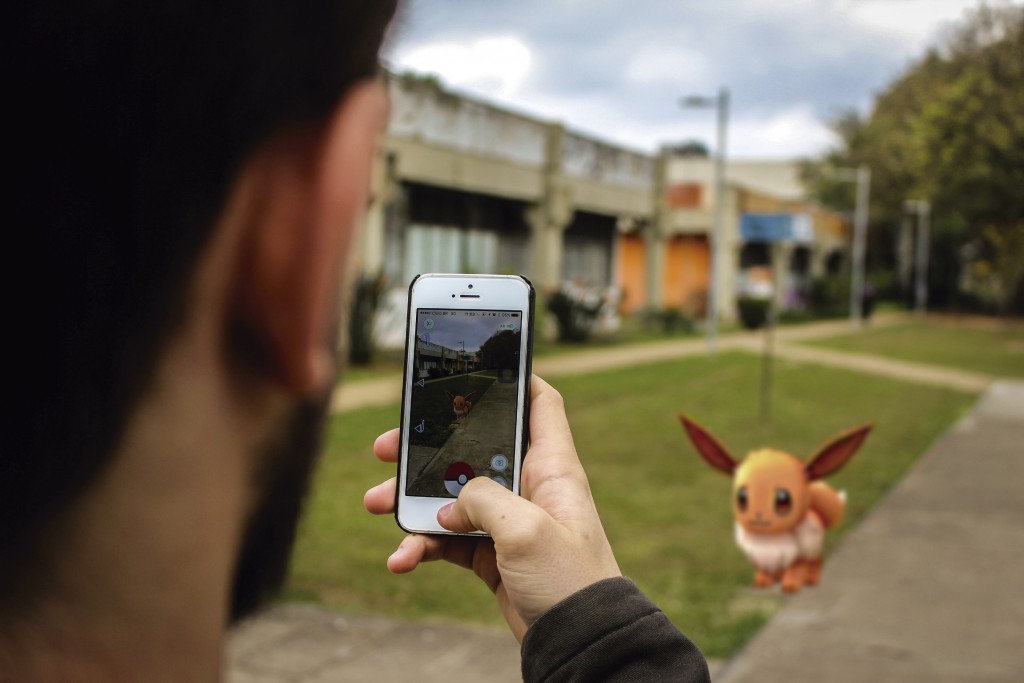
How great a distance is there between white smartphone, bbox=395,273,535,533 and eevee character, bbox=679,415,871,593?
55.7 inches

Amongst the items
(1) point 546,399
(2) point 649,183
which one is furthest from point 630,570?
(2) point 649,183

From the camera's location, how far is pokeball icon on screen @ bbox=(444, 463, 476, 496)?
3.51 ft

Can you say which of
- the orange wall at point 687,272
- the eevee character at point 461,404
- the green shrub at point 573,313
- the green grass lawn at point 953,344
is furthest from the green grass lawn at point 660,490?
the orange wall at point 687,272

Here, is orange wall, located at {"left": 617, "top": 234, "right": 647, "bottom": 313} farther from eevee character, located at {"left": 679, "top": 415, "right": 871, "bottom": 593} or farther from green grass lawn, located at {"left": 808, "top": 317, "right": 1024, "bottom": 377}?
eevee character, located at {"left": 679, "top": 415, "right": 871, "bottom": 593}

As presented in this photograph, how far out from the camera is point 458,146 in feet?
53.4

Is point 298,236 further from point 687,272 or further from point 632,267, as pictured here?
point 687,272

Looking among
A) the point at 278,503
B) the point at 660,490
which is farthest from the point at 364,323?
the point at 278,503

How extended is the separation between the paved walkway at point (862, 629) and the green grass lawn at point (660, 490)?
196 mm

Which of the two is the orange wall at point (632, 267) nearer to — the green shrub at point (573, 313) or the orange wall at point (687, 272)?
the orange wall at point (687, 272)

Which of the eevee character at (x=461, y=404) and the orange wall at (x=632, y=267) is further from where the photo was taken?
the orange wall at (x=632, y=267)

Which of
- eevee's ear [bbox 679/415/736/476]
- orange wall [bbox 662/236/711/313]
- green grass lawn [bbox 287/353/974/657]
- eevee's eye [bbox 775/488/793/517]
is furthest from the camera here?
orange wall [bbox 662/236/711/313]

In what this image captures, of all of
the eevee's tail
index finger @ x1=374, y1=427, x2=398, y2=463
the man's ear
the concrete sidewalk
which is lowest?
the concrete sidewalk

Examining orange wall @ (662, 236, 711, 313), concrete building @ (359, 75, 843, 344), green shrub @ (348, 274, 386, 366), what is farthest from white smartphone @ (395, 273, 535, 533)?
orange wall @ (662, 236, 711, 313)

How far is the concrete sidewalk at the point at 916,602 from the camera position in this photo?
474cm
